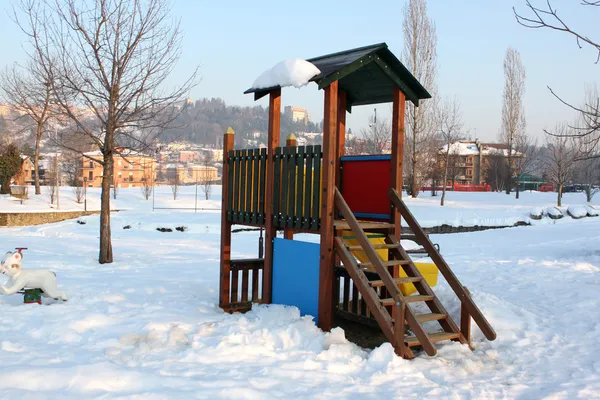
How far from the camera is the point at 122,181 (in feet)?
281

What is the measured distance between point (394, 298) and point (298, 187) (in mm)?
2149

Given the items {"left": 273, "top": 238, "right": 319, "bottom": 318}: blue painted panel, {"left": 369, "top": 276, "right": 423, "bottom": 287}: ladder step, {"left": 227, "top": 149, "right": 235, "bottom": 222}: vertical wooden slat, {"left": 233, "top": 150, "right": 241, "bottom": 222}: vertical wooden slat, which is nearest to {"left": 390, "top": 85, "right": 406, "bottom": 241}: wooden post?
{"left": 369, "top": 276, "right": 423, "bottom": 287}: ladder step

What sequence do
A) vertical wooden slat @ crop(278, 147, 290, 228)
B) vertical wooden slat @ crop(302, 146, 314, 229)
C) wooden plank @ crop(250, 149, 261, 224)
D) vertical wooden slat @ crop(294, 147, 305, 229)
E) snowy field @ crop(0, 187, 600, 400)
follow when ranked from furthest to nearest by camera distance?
1. wooden plank @ crop(250, 149, 261, 224)
2. vertical wooden slat @ crop(278, 147, 290, 228)
3. vertical wooden slat @ crop(294, 147, 305, 229)
4. vertical wooden slat @ crop(302, 146, 314, 229)
5. snowy field @ crop(0, 187, 600, 400)

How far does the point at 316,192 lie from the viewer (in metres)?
6.77

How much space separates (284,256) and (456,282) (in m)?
2.35

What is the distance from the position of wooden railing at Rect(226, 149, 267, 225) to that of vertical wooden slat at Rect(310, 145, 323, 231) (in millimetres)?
1154

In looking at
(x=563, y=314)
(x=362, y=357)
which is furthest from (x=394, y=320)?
(x=563, y=314)

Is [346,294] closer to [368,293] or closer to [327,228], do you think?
[327,228]

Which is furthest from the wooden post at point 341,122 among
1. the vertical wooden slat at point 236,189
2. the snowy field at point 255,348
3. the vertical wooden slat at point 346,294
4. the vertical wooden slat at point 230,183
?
the snowy field at point 255,348

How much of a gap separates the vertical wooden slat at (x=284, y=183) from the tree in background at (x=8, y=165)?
30140 mm

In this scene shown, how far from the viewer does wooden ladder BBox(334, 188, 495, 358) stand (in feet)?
18.2

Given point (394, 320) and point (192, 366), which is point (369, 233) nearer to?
point (394, 320)

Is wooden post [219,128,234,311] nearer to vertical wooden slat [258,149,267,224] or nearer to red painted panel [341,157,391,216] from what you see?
vertical wooden slat [258,149,267,224]

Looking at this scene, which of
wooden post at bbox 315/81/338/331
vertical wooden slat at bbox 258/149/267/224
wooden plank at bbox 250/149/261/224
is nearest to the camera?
wooden post at bbox 315/81/338/331
